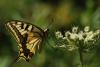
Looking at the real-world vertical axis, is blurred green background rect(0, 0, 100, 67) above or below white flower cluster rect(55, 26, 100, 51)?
below

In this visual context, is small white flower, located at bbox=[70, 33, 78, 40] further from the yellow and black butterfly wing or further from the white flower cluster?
the yellow and black butterfly wing

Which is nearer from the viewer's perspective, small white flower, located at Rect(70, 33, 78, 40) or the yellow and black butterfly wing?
small white flower, located at Rect(70, 33, 78, 40)

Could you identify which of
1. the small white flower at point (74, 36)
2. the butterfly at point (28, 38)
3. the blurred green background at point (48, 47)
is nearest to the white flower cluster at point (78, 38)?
the small white flower at point (74, 36)

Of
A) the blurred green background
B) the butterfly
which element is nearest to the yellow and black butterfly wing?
the butterfly

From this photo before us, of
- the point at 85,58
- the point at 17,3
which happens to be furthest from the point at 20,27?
the point at 17,3

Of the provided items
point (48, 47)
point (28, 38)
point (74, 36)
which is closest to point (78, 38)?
point (74, 36)

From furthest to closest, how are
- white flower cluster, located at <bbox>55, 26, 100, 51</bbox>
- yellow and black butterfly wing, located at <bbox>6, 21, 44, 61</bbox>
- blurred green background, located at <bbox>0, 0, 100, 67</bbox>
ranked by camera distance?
blurred green background, located at <bbox>0, 0, 100, 67</bbox>, yellow and black butterfly wing, located at <bbox>6, 21, 44, 61</bbox>, white flower cluster, located at <bbox>55, 26, 100, 51</bbox>

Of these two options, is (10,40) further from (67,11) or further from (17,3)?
(67,11)
